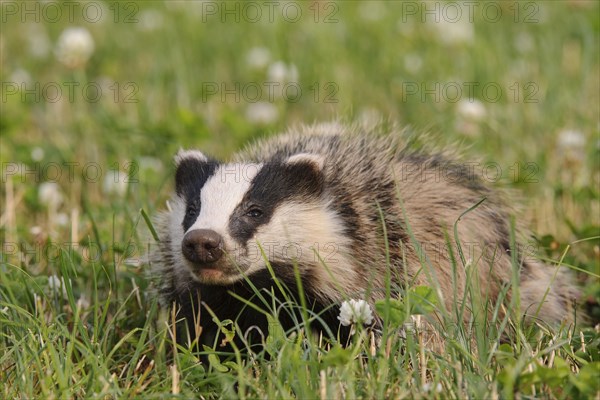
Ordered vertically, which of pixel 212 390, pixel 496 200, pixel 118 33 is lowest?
pixel 212 390

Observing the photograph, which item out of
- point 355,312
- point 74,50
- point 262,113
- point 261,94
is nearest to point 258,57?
point 261,94

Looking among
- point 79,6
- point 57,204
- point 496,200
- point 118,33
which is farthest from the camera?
point 79,6

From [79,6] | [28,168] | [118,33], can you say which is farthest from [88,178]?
[79,6]

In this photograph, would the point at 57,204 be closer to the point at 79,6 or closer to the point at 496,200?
the point at 496,200

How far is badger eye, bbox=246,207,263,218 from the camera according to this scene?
442 centimetres

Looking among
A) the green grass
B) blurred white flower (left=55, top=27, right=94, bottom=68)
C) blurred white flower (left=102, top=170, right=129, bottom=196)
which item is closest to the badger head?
the green grass

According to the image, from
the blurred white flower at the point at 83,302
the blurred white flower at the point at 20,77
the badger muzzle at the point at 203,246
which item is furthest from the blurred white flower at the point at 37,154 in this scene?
the badger muzzle at the point at 203,246

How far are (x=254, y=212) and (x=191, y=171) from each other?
1.91 ft

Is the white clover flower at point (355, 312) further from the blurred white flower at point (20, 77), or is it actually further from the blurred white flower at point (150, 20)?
the blurred white flower at point (150, 20)

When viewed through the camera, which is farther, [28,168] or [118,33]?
[118,33]

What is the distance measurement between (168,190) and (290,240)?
2476mm

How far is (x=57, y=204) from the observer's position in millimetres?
6430

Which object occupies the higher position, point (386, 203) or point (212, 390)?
point (386, 203)

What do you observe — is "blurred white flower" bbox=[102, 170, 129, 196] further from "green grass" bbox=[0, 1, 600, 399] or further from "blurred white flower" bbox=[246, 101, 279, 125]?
"blurred white flower" bbox=[246, 101, 279, 125]
